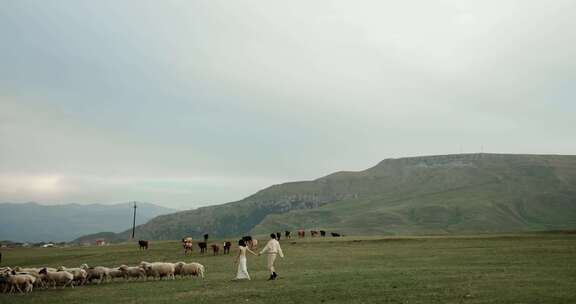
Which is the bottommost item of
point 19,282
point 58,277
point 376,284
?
point 376,284

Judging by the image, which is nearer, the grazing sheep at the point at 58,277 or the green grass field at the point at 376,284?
the green grass field at the point at 376,284

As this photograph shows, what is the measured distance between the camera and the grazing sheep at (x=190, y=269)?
3266cm

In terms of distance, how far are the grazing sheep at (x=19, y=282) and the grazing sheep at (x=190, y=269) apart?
8.23m

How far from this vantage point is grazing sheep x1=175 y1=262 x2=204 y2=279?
1286 inches

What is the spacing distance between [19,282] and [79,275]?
3319 mm

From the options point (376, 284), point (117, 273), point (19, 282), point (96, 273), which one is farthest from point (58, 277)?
point (376, 284)

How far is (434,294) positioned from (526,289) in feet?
12.4

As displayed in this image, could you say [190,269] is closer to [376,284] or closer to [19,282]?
[19,282]

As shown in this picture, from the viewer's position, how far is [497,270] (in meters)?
28.5

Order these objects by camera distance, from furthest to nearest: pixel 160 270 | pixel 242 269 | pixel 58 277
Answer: pixel 160 270 < pixel 58 277 < pixel 242 269

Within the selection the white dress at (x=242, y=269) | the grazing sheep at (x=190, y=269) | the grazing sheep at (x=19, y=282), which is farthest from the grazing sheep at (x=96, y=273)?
the white dress at (x=242, y=269)

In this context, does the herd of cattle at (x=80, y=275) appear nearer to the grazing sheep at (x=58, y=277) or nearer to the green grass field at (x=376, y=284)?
the grazing sheep at (x=58, y=277)

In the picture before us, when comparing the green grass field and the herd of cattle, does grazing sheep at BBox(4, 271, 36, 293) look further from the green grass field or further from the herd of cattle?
the green grass field

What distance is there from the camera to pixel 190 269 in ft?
107
